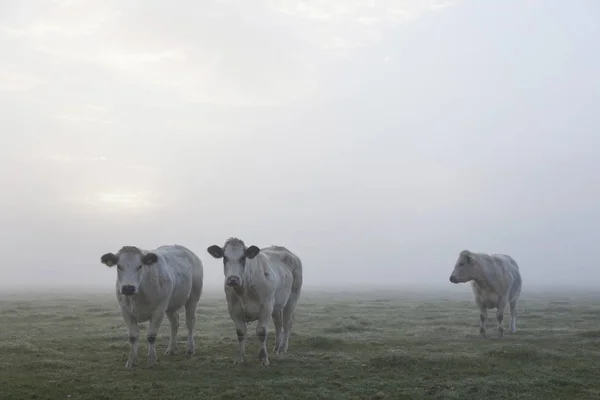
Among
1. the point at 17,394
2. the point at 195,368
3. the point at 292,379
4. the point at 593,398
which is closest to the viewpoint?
the point at 17,394

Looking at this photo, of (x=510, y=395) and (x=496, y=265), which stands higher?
(x=496, y=265)

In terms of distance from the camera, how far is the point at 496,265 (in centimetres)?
2002

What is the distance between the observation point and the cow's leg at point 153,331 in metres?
12.3

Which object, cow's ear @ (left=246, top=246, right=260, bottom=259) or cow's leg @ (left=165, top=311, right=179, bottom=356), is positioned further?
cow's leg @ (left=165, top=311, right=179, bottom=356)

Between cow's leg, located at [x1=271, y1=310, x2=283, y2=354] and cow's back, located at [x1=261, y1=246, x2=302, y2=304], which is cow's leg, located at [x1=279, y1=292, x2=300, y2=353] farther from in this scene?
cow's back, located at [x1=261, y1=246, x2=302, y2=304]

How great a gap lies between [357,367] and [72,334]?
1220 centimetres

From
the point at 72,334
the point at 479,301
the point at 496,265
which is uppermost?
the point at 496,265

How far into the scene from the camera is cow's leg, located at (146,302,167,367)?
1232 centimetres

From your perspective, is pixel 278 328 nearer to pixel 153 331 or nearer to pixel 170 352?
pixel 170 352

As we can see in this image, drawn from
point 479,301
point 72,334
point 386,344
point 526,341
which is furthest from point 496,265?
point 72,334

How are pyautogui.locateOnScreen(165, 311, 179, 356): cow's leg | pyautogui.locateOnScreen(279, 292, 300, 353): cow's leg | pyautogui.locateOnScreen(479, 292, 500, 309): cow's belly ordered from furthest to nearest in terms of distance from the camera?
pyautogui.locateOnScreen(479, 292, 500, 309): cow's belly
pyautogui.locateOnScreen(279, 292, 300, 353): cow's leg
pyautogui.locateOnScreen(165, 311, 179, 356): cow's leg

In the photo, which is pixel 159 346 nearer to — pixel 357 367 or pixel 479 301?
pixel 357 367

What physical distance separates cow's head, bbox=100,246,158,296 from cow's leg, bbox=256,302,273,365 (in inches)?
120

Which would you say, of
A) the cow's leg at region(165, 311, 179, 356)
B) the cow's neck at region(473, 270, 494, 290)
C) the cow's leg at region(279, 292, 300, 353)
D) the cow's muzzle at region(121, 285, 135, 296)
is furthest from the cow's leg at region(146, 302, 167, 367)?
the cow's neck at region(473, 270, 494, 290)
